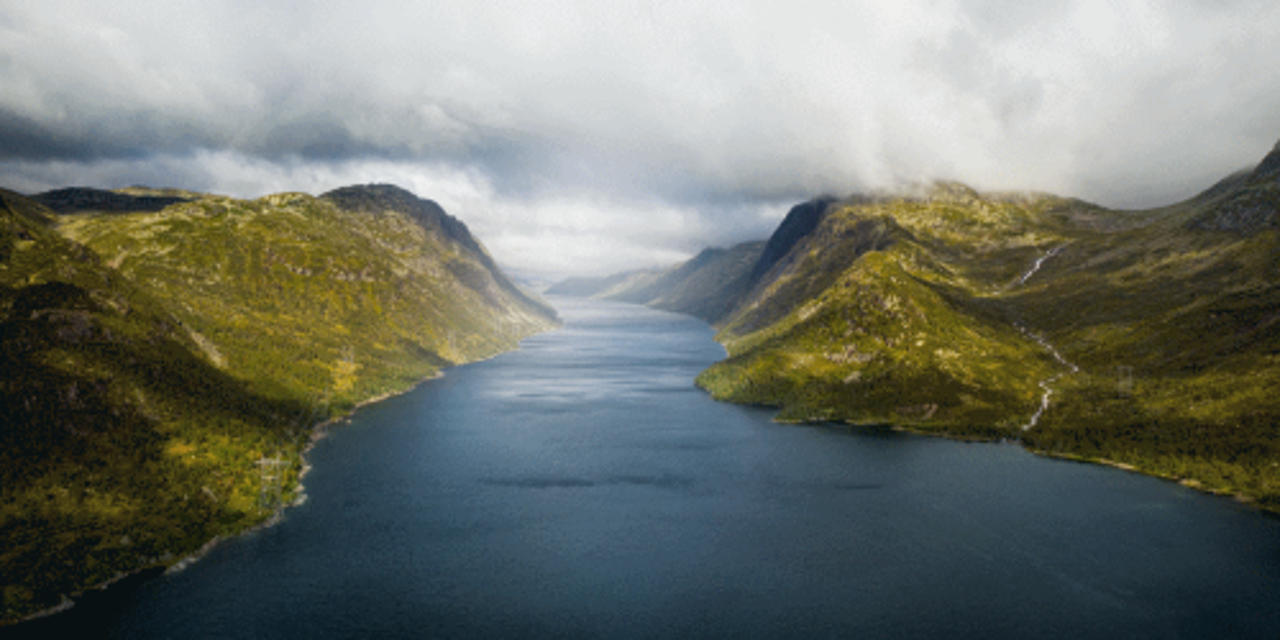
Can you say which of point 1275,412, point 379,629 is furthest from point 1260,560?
point 379,629

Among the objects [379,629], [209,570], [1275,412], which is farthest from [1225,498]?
[209,570]

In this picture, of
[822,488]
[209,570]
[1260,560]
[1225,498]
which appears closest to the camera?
[209,570]

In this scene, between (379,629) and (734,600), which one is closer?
(379,629)

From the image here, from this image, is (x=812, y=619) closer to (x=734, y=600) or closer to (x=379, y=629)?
(x=734, y=600)

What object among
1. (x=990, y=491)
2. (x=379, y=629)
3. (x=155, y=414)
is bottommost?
(x=379, y=629)

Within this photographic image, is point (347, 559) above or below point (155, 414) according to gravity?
below

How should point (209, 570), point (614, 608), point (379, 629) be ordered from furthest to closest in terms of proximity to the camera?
1. point (209, 570)
2. point (614, 608)
3. point (379, 629)
